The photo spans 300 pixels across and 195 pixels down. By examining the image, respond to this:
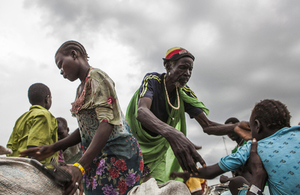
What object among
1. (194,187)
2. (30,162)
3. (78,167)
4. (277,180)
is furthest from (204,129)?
(30,162)

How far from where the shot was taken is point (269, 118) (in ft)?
7.82

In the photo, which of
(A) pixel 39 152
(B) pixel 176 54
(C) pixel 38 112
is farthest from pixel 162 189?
(B) pixel 176 54

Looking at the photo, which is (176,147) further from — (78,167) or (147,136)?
(147,136)

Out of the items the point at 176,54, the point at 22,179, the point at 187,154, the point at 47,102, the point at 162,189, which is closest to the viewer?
the point at 22,179

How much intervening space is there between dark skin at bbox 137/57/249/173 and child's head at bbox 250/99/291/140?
0.84 metres

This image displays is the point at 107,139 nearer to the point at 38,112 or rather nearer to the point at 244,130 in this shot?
the point at 38,112

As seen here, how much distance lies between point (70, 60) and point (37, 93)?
149 centimetres

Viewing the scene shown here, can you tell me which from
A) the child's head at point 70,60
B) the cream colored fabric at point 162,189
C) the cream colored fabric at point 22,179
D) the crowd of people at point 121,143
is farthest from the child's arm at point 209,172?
the child's head at point 70,60

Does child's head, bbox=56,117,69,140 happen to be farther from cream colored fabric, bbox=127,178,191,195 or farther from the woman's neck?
cream colored fabric, bbox=127,178,191,195

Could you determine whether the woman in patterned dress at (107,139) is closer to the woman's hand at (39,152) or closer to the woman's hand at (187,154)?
the woman's hand at (187,154)

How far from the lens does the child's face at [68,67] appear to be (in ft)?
7.22

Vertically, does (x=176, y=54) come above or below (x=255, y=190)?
above

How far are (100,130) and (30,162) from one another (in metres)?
0.57

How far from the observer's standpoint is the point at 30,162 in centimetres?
129
